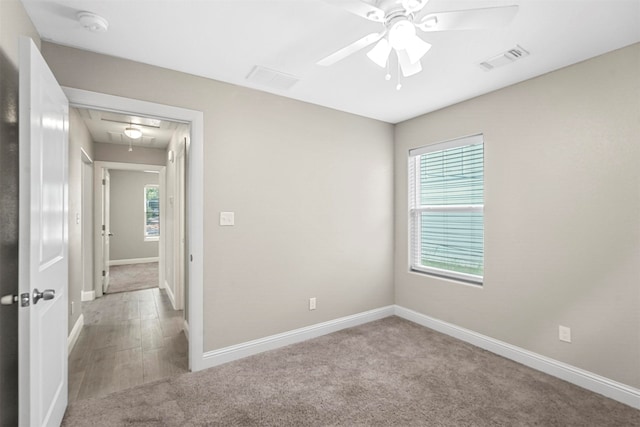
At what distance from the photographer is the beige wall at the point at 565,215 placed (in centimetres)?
223

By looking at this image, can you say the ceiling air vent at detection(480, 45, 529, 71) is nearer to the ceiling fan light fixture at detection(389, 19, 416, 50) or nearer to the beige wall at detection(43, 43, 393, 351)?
the ceiling fan light fixture at detection(389, 19, 416, 50)

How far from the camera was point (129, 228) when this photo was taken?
8.06 m

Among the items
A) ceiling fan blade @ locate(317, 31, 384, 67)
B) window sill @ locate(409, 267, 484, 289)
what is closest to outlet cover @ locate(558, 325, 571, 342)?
window sill @ locate(409, 267, 484, 289)

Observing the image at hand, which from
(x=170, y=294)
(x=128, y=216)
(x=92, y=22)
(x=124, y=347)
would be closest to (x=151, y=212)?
(x=128, y=216)

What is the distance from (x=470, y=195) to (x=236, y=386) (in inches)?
112

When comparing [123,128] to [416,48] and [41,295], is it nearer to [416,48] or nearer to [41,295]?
[41,295]

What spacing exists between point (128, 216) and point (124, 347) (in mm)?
5874

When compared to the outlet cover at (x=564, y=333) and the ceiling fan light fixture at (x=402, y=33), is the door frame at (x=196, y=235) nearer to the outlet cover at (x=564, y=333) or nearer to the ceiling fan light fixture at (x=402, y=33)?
the ceiling fan light fixture at (x=402, y=33)

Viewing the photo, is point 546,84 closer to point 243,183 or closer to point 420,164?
point 420,164

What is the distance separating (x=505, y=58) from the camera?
2355 mm

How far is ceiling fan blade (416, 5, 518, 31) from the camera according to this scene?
1.31 meters

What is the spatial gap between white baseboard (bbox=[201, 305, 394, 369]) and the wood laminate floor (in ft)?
0.93

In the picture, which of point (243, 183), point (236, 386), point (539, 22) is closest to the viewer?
point (539, 22)

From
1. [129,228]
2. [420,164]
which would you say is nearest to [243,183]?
[420,164]
